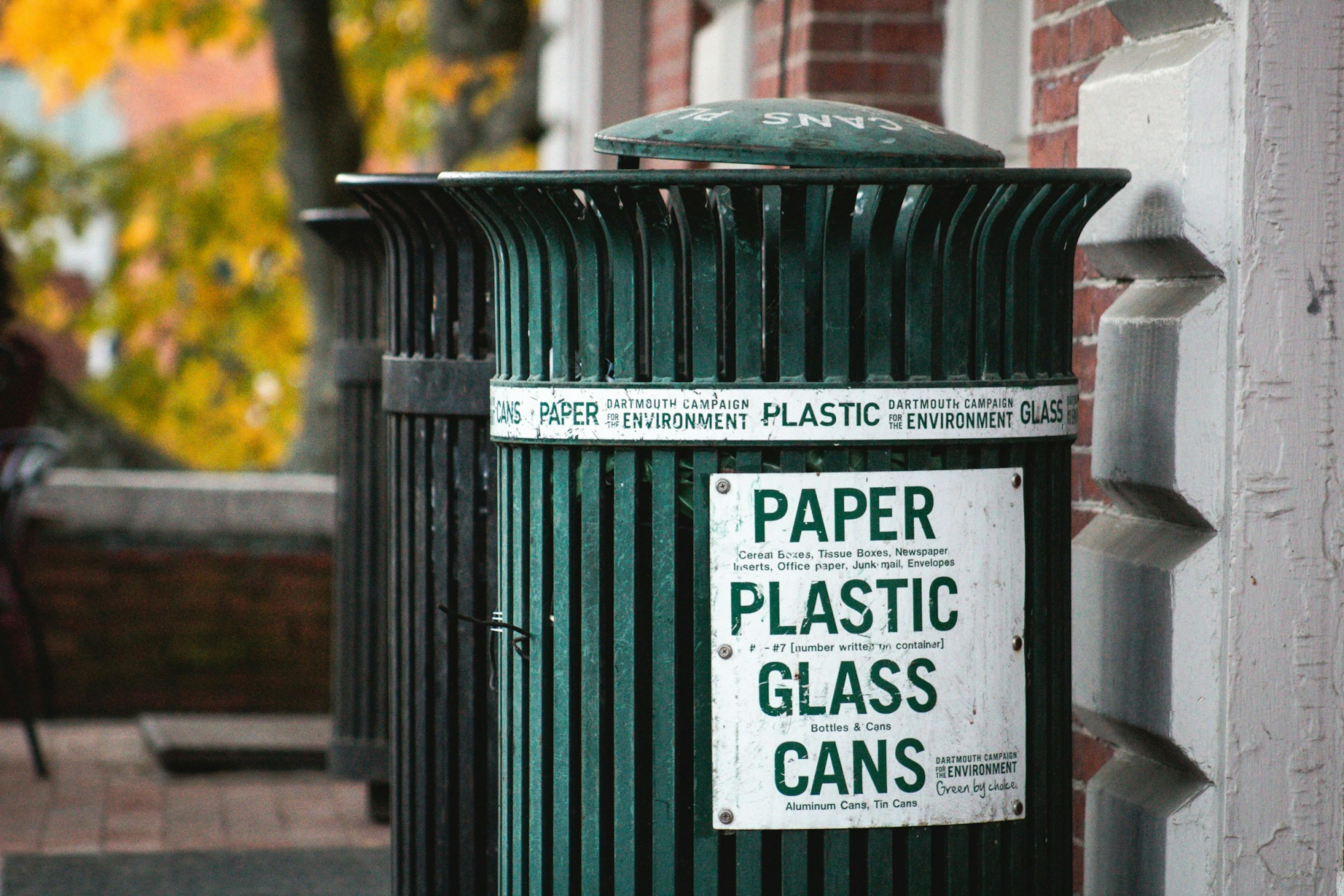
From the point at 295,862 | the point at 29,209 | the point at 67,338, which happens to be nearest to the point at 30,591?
the point at 295,862

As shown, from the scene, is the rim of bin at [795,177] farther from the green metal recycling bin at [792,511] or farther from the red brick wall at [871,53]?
the red brick wall at [871,53]

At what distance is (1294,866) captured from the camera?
9.04 feet

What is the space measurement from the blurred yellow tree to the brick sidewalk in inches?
280

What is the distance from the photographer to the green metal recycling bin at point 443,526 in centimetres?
352

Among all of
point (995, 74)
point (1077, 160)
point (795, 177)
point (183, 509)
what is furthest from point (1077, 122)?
point (183, 509)

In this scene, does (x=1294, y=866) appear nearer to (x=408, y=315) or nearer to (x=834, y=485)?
(x=834, y=485)

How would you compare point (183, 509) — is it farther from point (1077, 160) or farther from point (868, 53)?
point (1077, 160)

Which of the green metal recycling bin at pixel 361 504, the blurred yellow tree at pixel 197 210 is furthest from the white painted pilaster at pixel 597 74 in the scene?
the blurred yellow tree at pixel 197 210

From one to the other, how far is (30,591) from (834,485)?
575 cm

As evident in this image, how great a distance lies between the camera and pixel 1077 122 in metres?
3.38

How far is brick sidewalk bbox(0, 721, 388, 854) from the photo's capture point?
537 cm

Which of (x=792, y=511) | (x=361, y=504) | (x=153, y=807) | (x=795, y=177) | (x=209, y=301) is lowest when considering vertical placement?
(x=153, y=807)

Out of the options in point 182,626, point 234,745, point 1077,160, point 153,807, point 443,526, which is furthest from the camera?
point 182,626

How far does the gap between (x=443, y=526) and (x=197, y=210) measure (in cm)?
1214
